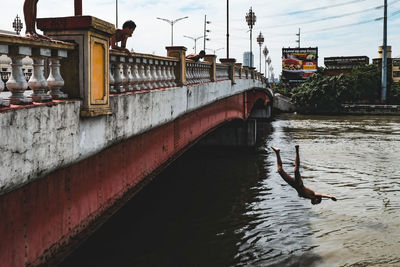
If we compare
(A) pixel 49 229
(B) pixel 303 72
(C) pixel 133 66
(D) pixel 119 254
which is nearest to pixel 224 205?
(D) pixel 119 254

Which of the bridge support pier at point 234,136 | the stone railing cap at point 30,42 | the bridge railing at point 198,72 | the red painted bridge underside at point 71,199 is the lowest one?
the bridge support pier at point 234,136

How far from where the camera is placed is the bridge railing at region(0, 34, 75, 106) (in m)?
4.21

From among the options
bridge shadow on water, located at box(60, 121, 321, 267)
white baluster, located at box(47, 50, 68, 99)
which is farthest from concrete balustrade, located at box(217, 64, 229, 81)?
white baluster, located at box(47, 50, 68, 99)

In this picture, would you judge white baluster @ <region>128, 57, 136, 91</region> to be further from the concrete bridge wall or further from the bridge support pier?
the bridge support pier

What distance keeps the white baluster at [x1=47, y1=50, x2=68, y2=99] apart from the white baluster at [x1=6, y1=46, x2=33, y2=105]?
59 centimetres

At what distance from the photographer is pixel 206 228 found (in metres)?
12.5

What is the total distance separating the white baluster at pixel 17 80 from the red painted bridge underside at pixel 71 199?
85 centimetres

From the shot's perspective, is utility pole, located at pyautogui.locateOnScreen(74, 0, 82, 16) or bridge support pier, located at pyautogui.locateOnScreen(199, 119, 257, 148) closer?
utility pole, located at pyautogui.locateOnScreen(74, 0, 82, 16)

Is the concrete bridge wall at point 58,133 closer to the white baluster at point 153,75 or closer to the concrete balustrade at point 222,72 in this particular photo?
the white baluster at point 153,75

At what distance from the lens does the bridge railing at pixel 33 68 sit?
421 centimetres

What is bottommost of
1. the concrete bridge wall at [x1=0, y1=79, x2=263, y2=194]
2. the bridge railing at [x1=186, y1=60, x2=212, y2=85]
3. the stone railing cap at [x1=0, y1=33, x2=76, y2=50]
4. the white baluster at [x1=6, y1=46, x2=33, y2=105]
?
the concrete bridge wall at [x1=0, y1=79, x2=263, y2=194]

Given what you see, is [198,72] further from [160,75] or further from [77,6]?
[77,6]

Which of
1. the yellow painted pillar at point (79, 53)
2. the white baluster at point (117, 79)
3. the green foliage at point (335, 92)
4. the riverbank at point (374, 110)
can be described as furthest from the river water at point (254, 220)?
the green foliage at point (335, 92)

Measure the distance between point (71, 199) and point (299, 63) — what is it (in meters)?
82.5
